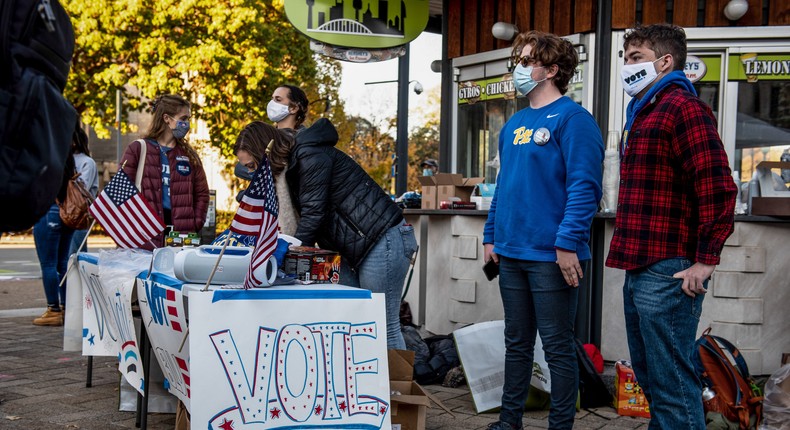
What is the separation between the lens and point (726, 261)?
211 inches

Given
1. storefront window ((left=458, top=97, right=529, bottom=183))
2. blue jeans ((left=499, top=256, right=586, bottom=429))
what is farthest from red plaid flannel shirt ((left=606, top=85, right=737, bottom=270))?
storefront window ((left=458, top=97, right=529, bottom=183))

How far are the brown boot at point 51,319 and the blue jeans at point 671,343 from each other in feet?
20.6

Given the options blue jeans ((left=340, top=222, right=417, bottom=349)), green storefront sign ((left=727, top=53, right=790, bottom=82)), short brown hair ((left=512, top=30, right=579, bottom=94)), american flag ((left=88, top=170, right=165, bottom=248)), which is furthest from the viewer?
green storefront sign ((left=727, top=53, right=790, bottom=82))

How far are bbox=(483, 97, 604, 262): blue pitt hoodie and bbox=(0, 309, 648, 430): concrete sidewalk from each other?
4.10 ft

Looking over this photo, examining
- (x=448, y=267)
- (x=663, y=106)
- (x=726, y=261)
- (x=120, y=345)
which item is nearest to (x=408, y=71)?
(x=448, y=267)

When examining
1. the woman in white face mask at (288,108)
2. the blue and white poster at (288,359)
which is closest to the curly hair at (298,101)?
the woman in white face mask at (288,108)

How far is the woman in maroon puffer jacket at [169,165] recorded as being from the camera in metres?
5.57

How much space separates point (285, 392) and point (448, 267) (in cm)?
353

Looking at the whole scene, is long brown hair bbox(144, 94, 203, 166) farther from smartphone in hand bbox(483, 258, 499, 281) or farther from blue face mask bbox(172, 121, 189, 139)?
smartphone in hand bbox(483, 258, 499, 281)

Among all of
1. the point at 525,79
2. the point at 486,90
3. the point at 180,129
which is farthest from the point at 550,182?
the point at 486,90

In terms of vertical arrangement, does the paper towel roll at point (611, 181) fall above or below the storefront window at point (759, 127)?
below

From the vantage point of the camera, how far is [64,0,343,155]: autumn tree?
2130 cm

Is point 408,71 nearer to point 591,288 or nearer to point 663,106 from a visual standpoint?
point 591,288

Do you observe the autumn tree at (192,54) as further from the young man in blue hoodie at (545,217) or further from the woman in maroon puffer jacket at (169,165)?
the young man in blue hoodie at (545,217)
